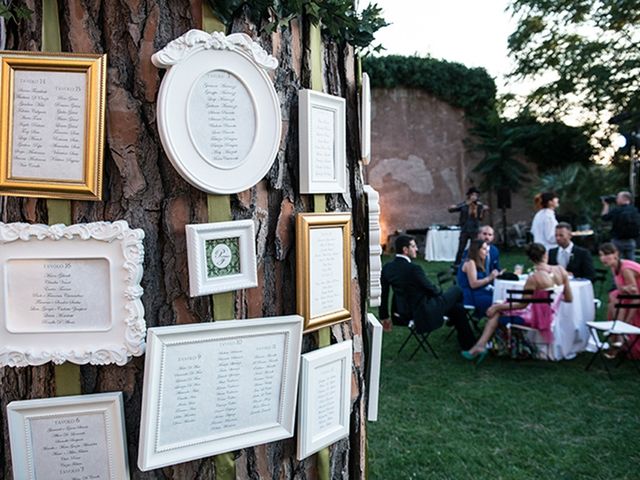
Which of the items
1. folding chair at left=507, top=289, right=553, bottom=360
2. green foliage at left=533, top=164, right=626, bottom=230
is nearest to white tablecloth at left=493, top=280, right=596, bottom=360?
folding chair at left=507, top=289, right=553, bottom=360

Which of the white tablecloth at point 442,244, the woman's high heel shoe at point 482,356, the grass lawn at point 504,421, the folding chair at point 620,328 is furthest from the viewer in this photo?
the white tablecloth at point 442,244

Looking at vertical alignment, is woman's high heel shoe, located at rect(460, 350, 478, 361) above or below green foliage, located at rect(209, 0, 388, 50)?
below

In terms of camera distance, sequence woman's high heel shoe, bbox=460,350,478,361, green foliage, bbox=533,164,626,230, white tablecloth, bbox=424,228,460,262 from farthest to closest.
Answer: green foliage, bbox=533,164,626,230, white tablecloth, bbox=424,228,460,262, woman's high heel shoe, bbox=460,350,478,361

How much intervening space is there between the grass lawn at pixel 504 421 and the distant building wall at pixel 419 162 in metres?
12.2

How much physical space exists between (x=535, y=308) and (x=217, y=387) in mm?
5049

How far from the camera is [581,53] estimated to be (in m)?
16.7

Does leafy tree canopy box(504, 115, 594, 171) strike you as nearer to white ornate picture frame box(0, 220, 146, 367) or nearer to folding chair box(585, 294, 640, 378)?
folding chair box(585, 294, 640, 378)

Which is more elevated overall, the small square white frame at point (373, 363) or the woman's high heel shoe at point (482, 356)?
the small square white frame at point (373, 363)

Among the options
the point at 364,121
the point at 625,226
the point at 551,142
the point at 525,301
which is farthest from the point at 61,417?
the point at 551,142

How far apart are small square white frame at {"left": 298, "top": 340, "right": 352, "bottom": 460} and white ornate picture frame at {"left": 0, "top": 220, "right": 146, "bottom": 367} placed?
0.39 metres

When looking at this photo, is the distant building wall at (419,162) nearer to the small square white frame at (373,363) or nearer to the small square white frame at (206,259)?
the small square white frame at (373,363)

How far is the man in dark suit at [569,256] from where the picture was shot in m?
6.68

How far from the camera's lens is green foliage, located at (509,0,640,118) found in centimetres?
1597

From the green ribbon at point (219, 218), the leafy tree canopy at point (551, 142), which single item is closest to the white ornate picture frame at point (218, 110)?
the green ribbon at point (219, 218)
